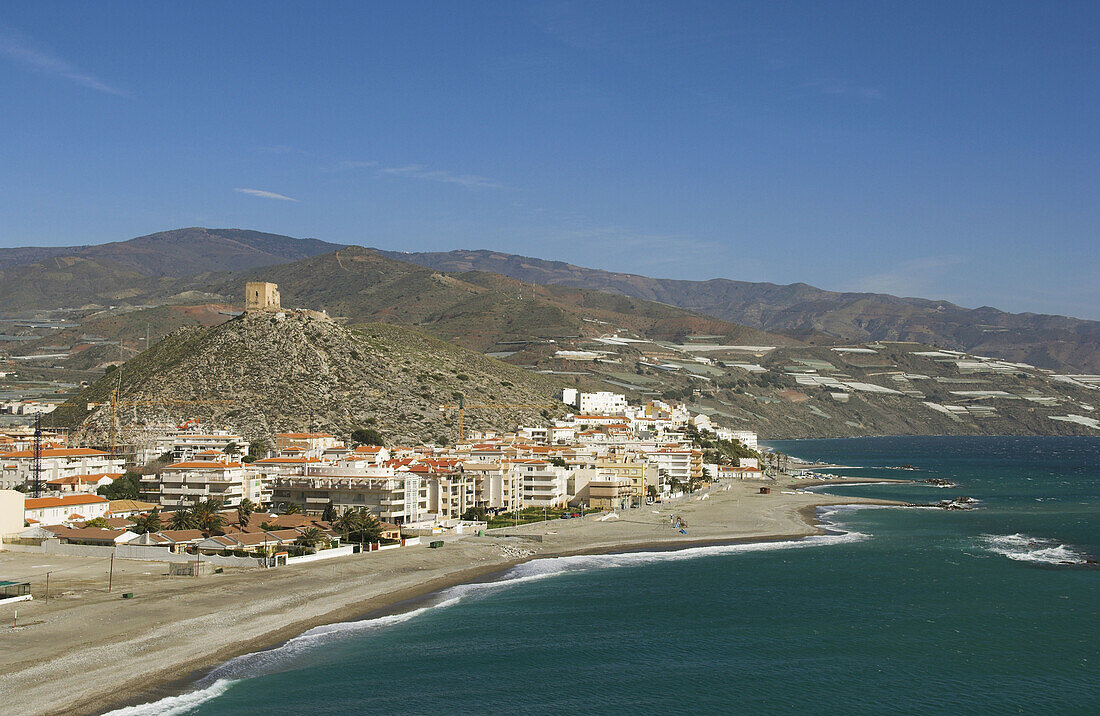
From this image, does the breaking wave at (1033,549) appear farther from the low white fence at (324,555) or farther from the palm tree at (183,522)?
the palm tree at (183,522)

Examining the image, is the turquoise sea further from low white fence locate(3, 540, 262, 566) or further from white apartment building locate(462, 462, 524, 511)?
white apartment building locate(462, 462, 524, 511)

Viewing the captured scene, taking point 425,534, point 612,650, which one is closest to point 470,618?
point 612,650

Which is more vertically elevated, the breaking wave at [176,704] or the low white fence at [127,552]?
the low white fence at [127,552]

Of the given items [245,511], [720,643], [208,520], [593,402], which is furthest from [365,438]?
[593,402]

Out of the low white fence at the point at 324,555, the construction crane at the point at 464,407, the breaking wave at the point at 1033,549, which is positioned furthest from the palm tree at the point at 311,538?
the construction crane at the point at 464,407

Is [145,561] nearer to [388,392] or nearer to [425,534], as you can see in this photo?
[425,534]

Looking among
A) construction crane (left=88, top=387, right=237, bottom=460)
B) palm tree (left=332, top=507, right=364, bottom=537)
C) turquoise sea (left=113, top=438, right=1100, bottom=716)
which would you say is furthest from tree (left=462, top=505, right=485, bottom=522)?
construction crane (left=88, top=387, right=237, bottom=460)
